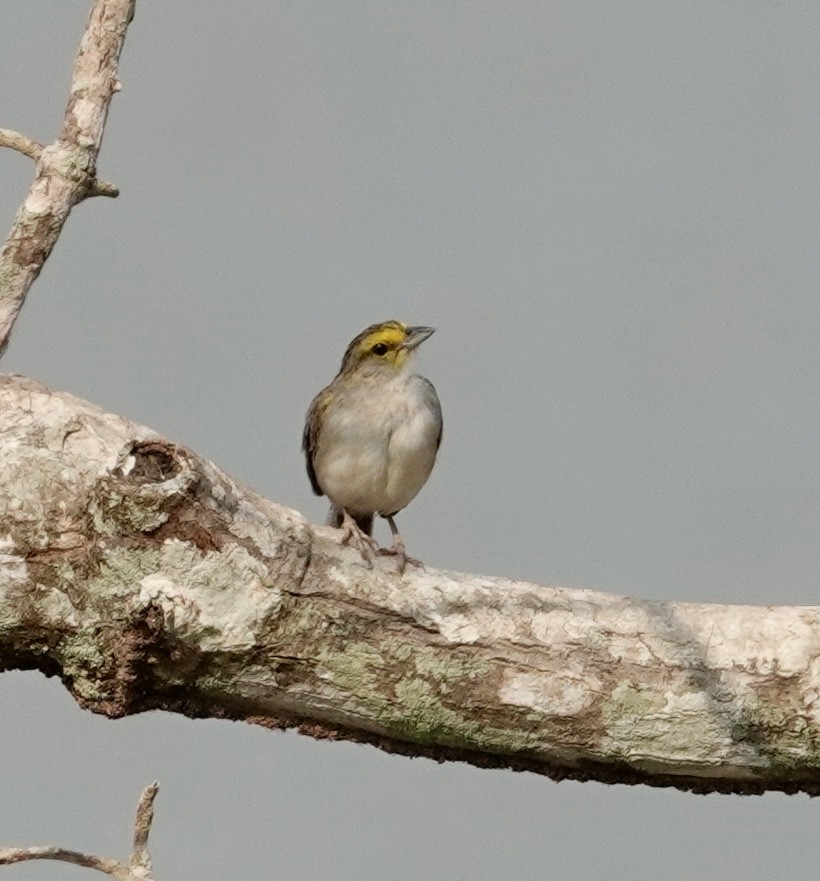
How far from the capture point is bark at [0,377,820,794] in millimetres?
4766

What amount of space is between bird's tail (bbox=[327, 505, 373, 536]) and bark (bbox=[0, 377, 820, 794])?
392 cm

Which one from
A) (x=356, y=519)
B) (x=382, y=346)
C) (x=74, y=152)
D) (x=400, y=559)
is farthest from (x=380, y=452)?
(x=400, y=559)

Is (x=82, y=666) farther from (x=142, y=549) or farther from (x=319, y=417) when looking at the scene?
(x=319, y=417)

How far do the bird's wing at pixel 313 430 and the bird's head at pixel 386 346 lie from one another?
263 mm

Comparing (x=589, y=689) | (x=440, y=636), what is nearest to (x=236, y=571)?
Answer: (x=440, y=636)

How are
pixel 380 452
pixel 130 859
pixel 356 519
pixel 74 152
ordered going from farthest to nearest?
pixel 356 519 → pixel 380 452 → pixel 74 152 → pixel 130 859

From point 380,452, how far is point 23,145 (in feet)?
10.7

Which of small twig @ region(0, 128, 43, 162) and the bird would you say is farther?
the bird

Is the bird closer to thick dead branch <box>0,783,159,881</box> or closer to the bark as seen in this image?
the bark

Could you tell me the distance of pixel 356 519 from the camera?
361 inches

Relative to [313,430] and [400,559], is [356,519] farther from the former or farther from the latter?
[400,559]

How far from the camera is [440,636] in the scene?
4.99m

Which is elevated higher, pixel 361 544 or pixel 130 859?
pixel 361 544

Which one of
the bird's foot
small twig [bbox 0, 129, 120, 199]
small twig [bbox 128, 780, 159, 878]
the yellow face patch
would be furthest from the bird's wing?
small twig [bbox 128, 780, 159, 878]
